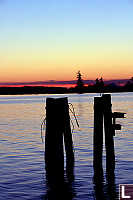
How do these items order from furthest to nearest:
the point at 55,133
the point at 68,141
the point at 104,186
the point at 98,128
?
the point at 68,141 < the point at 98,128 < the point at 55,133 < the point at 104,186

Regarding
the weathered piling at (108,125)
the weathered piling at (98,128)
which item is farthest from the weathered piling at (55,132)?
the weathered piling at (108,125)

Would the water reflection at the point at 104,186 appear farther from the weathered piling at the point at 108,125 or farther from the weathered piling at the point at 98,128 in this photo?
the weathered piling at the point at 108,125

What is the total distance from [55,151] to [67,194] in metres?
1.92

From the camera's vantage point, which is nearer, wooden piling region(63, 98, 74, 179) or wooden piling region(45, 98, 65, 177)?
wooden piling region(45, 98, 65, 177)

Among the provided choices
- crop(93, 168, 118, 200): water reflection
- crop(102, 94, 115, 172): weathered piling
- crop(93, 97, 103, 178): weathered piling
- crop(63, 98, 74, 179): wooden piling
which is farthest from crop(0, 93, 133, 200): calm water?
crop(102, 94, 115, 172): weathered piling

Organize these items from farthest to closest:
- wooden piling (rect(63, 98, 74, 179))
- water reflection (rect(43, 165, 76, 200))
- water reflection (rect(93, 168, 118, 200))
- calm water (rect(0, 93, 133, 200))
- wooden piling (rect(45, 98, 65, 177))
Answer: wooden piling (rect(63, 98, 74, 179)), wooden piling (rect(45, 98, 65, 177)), calm water (rect(0, 93, 133, 200)), water reflection (rect(43, 165, 76, 200)), water reflection (rect(93, 168, 118, 200))

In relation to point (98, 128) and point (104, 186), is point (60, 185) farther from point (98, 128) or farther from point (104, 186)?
point (98, 128)

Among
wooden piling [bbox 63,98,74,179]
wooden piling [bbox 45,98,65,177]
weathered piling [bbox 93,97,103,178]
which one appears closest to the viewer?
wooden piling [bbox 45,98,65,177]

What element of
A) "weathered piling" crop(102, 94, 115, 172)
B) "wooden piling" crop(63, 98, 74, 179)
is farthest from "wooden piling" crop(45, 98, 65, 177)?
"weathered piling" crop(102, 94, 115, 172)

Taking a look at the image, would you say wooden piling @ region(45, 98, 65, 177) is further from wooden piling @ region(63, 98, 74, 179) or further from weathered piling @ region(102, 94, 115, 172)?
weathered piling @ region(102, 94, 115, 172)

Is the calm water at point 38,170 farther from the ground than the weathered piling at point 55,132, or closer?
closer

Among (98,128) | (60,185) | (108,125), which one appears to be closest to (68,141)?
(98,128)

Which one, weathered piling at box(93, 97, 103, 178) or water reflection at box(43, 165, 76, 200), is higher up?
weathered piling at box(93, 97, 103, 178)

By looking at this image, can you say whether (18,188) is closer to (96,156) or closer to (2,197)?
(2,197)
